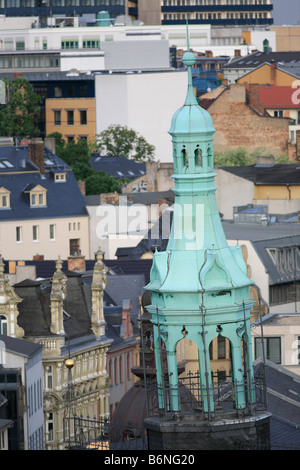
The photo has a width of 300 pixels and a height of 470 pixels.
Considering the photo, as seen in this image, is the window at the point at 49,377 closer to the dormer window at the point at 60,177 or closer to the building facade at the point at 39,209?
the building facade at the point at 39,209

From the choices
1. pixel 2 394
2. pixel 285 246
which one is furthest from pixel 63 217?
pixel 2 394

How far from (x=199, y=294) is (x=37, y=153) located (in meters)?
104

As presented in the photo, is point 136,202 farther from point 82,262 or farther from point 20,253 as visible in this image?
point 82,262

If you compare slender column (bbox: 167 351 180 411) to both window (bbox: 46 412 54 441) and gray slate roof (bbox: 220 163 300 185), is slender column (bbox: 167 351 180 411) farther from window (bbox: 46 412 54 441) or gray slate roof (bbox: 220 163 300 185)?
gray slate roof (bbox: 220 163 300 185)

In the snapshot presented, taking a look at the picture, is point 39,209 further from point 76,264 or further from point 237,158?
point 237,158

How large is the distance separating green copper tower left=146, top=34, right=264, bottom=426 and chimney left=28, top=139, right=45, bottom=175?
10138cm

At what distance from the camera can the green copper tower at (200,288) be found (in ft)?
149

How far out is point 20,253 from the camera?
142625 millimetres

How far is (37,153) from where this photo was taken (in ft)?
487

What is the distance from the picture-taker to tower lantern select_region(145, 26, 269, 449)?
45344 millimetres

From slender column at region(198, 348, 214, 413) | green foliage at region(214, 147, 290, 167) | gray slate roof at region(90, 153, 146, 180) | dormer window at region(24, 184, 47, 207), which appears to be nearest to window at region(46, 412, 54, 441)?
slender column at region(198, 348, 214, 413)

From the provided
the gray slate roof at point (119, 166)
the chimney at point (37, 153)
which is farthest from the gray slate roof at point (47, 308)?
the gray slate roof at point (119, 166)

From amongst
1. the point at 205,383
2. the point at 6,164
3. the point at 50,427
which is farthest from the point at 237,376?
the point at 6,164

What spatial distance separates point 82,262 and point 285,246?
1132 cm
